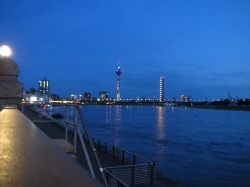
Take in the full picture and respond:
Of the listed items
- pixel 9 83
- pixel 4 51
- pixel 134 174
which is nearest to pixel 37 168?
pixel 9 83

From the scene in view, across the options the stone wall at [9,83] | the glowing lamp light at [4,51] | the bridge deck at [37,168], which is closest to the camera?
the bridge deck at [37,168]

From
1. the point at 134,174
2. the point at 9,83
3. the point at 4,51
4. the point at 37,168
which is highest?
the point at 4,51

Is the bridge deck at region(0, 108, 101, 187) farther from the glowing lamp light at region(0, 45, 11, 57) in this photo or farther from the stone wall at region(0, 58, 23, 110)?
the glowing lamp light at region(0, 45, 11, 57)

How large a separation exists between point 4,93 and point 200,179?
51.4 ft

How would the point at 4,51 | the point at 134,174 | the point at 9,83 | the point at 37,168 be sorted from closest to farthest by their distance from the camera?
the point at 37,168 < the point at 9,83 < the point at 4,51 < the point at 134,174

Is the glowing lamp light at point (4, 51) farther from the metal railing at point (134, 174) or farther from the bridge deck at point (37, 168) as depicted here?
the bridge deck at point (37, 168)

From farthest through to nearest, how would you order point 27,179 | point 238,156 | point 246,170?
point 238,156
point 246,170
point 27,179

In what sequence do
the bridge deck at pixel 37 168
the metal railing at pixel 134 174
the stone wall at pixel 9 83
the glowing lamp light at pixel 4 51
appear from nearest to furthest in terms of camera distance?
the bridge deck at pixel 37 168 < the stone wall at pixel 9 83 < the glowing lamp light at pixel 4 51 < the metal railing at pixel 134 174

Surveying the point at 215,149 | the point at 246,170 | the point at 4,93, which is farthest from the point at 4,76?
the point at 215,149

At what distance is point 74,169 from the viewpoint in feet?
8.79

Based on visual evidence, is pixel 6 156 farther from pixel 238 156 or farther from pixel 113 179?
pixel 238 156

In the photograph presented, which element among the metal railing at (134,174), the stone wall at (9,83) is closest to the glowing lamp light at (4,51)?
the stone wall at (9,83)

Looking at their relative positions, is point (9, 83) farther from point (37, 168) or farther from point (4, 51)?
point (37, 168)

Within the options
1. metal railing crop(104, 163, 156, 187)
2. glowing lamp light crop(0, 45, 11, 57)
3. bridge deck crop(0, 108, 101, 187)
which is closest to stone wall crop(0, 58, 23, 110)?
glowing lamp light crop(0, 45, 11, 57)
